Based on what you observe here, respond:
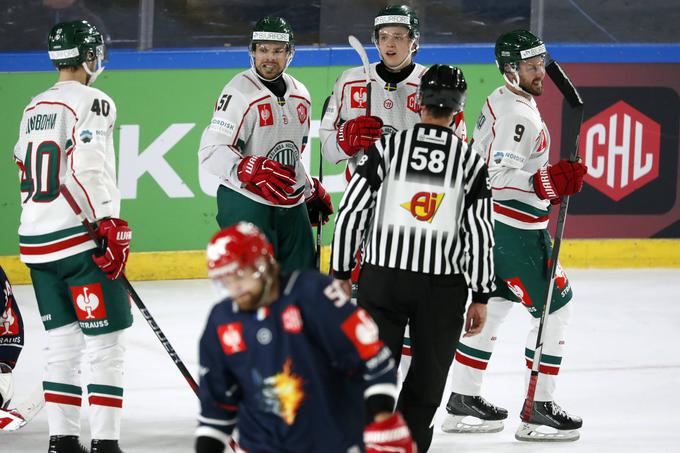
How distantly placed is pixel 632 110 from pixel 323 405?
5.66m

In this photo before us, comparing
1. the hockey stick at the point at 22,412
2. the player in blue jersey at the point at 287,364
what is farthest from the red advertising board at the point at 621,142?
the player in blue jersey at the point at 287,364

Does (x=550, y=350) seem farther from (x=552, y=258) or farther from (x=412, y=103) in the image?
(x=412, y=103)

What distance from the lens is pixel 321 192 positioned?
5.14 metres

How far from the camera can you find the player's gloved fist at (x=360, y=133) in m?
4.75

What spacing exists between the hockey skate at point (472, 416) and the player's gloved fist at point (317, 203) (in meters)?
0.91

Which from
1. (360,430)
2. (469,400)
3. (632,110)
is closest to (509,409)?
(469,400)

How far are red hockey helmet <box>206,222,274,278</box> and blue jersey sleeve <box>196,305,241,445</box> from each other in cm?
17

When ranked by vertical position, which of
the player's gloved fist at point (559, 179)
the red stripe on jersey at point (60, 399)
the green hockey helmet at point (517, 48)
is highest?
the green hockey helmet at point (517, 48)

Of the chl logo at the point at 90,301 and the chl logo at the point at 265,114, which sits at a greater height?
the chl logo at the point at 265,114

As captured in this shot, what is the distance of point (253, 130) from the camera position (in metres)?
4.82

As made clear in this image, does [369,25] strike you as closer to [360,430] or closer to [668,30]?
[668,30]

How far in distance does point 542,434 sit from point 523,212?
846 millimetres

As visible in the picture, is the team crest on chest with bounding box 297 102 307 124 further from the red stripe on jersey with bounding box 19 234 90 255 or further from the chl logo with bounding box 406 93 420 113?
the red stripe on jersey with bounding box 19 234 90 255

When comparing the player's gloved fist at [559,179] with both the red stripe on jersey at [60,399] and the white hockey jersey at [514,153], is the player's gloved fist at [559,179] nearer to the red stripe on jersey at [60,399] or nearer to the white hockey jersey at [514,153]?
the white hockey jersey at [514,153]
